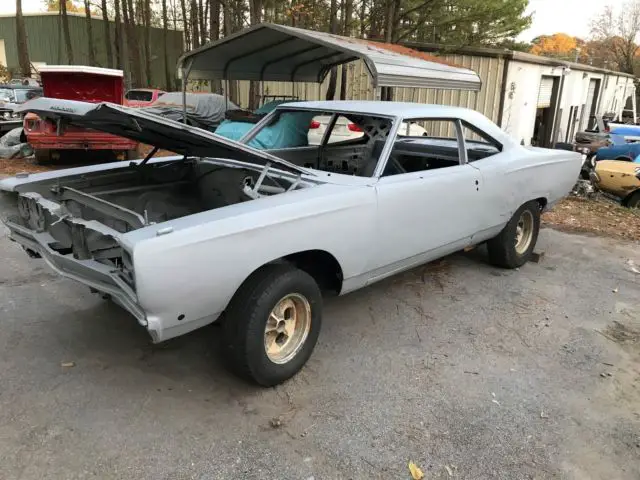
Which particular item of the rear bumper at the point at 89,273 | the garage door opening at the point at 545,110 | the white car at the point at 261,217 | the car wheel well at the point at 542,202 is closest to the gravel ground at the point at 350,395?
the white car at the point at 261,217

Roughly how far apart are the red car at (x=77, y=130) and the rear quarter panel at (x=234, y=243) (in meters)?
7.24

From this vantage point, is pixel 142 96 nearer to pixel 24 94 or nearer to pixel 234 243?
pixel 24 94

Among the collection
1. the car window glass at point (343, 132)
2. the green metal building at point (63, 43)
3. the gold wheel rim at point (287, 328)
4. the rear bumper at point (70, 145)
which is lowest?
the gold wheel rim at point (287, 328)

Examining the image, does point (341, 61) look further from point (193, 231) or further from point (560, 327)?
point (193, 231)

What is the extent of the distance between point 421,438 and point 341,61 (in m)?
9.29

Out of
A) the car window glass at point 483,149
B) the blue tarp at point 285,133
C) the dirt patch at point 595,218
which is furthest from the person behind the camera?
the dirt patch at point 595,218

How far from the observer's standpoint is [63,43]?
124 feet

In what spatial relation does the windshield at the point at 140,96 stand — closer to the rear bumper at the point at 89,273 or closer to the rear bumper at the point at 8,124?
the rear bumper at the point at 8,124

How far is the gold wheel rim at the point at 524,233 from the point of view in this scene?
207 inches

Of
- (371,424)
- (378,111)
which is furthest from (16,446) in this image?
(378,111)

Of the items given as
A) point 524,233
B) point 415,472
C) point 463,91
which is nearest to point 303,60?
point 463,91

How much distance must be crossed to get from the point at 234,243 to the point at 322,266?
0.93 metres

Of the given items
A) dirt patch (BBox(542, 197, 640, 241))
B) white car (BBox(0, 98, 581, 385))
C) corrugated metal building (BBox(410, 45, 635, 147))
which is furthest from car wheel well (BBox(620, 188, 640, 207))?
white car (BBox(0, 98, 581, 385))

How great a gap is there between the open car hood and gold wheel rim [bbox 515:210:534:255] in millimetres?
2669
